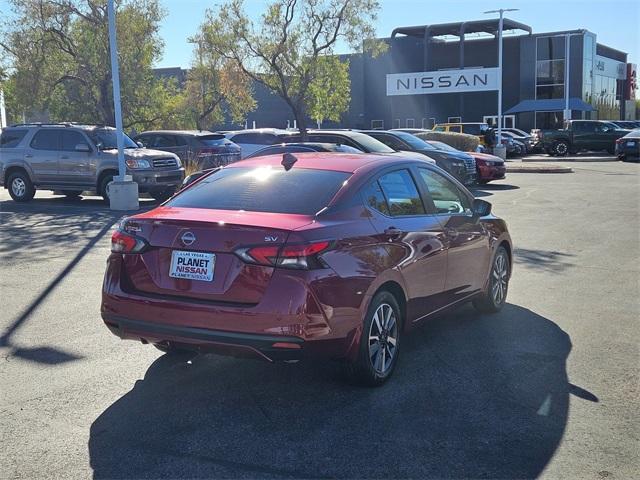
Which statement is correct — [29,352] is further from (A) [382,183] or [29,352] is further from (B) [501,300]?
(B) [501,300]

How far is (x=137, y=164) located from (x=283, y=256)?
12825 mm

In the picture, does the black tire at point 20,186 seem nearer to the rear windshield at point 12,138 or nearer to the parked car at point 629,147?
the rear windshield at point 12,138

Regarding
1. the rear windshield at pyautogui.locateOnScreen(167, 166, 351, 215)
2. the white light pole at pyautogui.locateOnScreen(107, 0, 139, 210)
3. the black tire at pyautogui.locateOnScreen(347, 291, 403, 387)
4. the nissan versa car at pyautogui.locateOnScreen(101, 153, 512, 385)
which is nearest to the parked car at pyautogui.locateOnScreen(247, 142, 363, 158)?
the white light pole at pyautogui.locateOnScreen(107, 0, 139, 210)

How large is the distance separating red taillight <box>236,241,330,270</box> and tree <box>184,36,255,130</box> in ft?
104

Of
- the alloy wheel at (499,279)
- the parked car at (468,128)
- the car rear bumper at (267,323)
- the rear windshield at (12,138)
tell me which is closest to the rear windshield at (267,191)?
the car rear bumper at (267,323)

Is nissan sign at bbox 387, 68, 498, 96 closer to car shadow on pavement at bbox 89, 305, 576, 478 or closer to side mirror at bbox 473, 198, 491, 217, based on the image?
side mirror at bbox 473, 198, 491, 217

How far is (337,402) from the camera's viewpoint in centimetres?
464

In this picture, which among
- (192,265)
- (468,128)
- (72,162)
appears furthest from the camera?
A: (468,128)

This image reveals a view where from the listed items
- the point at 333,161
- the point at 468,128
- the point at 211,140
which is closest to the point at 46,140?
the point at 211,140

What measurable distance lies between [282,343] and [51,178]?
46.6ft

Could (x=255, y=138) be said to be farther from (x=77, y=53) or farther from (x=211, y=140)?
(x=77, y=53)

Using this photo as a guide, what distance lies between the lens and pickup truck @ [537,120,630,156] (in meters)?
36.7

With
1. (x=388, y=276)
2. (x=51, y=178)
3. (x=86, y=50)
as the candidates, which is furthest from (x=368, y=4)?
(x=388, y=276)

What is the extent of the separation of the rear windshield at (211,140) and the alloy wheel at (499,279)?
14.6 m
